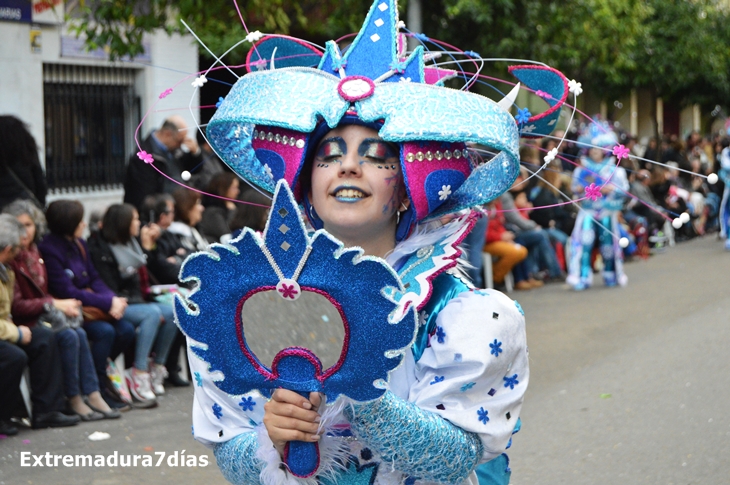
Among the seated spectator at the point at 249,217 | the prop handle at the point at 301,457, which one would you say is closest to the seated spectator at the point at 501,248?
the seated spectator at the point at 249,217

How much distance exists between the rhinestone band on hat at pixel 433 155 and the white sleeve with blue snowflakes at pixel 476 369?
1.02 ft

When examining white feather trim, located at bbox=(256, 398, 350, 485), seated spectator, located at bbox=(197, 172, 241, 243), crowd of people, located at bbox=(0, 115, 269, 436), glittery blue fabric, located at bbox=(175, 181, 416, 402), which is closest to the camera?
glittery blue fabric, located at bbox=(175, 181, 416, 402)

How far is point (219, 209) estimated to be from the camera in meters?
7.82

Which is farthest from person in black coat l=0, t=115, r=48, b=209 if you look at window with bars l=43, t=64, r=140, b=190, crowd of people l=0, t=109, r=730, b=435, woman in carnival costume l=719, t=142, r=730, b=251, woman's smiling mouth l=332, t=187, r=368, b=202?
woman in carnival costume l=719, t=142, r=730, b=251

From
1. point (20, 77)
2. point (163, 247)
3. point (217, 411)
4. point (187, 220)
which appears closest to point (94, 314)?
point (163, 247)

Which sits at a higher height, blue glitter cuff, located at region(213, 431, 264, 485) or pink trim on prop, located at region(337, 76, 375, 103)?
pink trim on prop, located at region(337, 76, 375, 103)

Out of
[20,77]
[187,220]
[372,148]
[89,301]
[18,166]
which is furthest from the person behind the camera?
[20,77]

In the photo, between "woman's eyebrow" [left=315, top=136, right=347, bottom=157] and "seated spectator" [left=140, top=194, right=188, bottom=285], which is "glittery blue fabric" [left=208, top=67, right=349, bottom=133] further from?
"seated spectator" [left=140, top=194, right=188, bottom=285]

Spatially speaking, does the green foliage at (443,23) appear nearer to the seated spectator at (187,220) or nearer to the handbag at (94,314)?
the seated spectator at (187,220)

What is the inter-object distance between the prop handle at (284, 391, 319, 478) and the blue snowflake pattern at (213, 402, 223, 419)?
30 centimetres

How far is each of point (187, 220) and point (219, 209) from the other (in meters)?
0.55

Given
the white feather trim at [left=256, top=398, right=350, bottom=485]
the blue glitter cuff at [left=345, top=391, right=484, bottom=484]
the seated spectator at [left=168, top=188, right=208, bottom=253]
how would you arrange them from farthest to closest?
the seated spectator at [left=168, top=188, right=208, bottom=253] → the white feather trim at [left=256, top=398, right=350, bottom=485] → the blue glitter cuff at [left=345, top=391, right=484, bottom=484]

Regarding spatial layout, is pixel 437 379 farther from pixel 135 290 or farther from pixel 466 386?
pixel 135 290

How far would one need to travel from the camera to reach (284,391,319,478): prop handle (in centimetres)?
198
